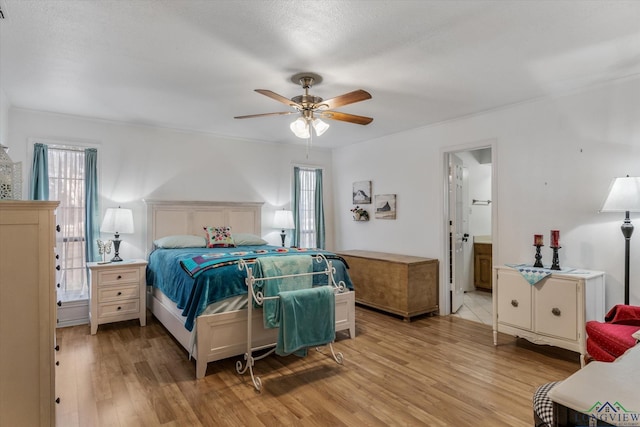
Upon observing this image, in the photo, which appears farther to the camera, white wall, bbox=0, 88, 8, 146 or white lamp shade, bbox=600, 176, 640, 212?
white wall, bbox=0, 88, 8, 146

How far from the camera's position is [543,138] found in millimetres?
3650

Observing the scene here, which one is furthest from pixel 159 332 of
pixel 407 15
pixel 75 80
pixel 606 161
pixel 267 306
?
pixel 606 161

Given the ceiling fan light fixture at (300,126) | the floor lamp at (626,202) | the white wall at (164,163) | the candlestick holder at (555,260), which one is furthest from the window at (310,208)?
the floor lamp at (626,202)

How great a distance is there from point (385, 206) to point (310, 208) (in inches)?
57.4

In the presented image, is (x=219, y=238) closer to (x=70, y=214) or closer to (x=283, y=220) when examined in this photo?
(x=283, y=220)

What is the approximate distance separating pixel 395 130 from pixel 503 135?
152 cm

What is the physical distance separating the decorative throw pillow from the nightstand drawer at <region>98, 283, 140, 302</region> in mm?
1003

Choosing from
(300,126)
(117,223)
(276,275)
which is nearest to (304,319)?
(276,275)

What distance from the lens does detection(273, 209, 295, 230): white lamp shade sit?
5.52 meters

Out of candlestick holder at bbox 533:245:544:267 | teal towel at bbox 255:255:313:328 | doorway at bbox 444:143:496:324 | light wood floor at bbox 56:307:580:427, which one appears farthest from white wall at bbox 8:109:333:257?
candlestick holder at bbox 533:245:544:267

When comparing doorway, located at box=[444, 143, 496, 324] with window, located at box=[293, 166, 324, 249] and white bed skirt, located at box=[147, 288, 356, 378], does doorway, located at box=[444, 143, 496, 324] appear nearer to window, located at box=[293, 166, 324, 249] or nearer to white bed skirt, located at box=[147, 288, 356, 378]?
window, located at box=[293, 166, 324, 249]

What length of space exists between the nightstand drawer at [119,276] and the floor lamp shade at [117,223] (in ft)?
0.97

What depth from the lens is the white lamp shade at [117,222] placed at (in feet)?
13.6

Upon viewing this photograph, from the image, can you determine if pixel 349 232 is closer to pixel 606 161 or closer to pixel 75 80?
pixel 606 161
